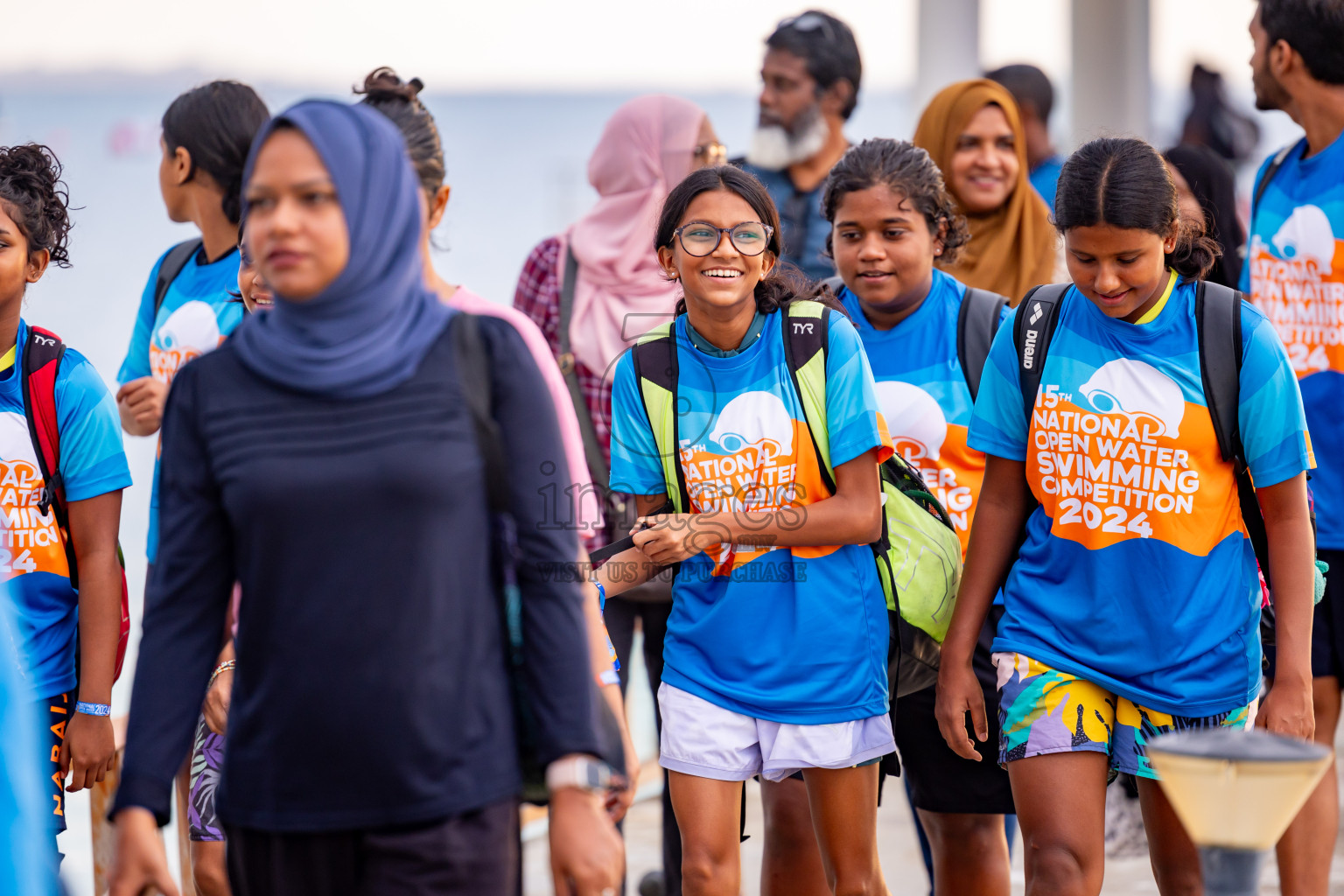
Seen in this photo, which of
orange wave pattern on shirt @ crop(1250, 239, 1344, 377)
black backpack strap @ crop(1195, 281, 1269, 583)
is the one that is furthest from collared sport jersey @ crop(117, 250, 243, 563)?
orange wave pattern on shirt @ crop(1250, 239, 1344, 377)

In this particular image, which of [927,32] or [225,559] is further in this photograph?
[927,32]

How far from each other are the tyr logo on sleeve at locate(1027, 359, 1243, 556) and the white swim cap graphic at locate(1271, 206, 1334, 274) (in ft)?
3.92

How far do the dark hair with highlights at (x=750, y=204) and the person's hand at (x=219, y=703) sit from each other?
51.0 inches

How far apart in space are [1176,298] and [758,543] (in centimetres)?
95

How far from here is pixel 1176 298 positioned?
2.96 meters

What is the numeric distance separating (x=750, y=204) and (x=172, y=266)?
63.0 inches

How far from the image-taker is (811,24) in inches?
195

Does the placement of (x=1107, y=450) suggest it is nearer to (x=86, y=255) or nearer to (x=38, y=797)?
(x=38, y=797)

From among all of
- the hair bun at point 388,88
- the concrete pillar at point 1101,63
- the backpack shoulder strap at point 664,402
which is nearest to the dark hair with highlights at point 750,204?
the backpack shoulder strap at point 664,402

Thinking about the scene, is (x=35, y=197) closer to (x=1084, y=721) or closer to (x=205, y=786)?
(x=205, y=786)

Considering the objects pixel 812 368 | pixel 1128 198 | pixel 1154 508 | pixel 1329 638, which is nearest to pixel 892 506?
pixel 812 368

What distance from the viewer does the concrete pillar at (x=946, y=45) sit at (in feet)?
22.7

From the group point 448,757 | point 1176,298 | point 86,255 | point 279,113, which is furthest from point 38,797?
point 86,255

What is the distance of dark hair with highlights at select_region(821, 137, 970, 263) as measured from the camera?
3549 millimetres
